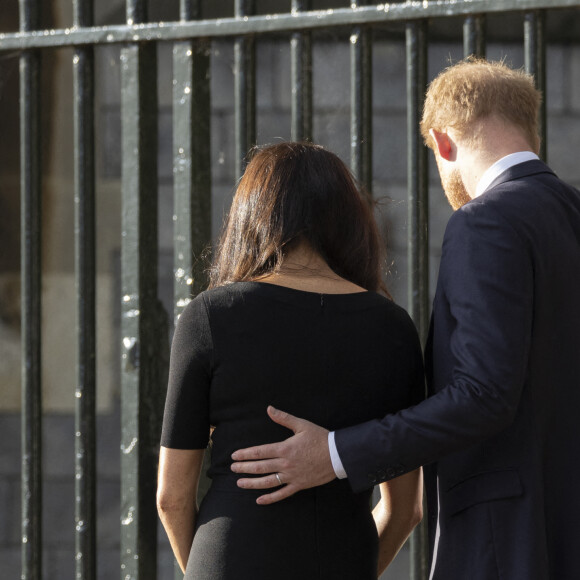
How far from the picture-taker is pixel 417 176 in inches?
83.7

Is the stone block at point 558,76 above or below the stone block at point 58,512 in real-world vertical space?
above

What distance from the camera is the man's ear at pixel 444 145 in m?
1.93

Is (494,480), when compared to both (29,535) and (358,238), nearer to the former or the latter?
(358,238)

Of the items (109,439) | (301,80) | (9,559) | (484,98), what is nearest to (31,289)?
(301,80)

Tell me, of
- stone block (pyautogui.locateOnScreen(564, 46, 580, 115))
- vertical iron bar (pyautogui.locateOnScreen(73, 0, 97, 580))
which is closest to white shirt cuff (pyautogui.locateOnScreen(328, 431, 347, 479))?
vertical iron bar (pyautogui.locateOnScreen(73, 0, 97, 580))

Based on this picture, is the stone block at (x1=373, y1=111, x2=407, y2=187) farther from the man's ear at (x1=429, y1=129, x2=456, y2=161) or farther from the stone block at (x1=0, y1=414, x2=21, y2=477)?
the man's ear at (x1=429, y1=129, x2=456, y2=161)

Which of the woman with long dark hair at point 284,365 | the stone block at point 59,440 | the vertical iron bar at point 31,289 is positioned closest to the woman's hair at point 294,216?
the woman with long dark hair at point 284,365

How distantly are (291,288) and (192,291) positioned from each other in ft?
1.94

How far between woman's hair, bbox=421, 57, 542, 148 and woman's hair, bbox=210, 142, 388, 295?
0.24m

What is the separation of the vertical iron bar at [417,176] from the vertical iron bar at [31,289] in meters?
0.90

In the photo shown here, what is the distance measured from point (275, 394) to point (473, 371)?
338 mm

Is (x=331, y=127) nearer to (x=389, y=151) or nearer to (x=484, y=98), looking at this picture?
(x=389, y=151)

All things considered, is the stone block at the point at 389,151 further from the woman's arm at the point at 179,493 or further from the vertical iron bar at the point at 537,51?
the woman's arm at the point at 179,493

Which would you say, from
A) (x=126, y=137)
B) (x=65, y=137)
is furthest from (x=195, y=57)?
(x=65, y=137)
